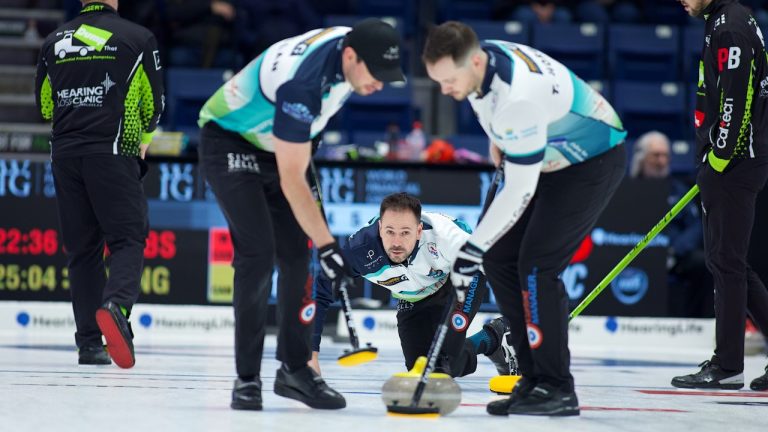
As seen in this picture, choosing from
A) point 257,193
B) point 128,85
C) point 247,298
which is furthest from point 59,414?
point 128,85

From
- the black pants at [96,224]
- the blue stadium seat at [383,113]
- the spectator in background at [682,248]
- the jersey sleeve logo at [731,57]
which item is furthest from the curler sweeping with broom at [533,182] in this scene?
the blue stadium seat at [383,113]

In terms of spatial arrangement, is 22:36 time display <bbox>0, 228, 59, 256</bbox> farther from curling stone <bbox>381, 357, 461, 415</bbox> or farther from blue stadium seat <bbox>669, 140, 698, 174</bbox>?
blue stadium seat <bbox>669, 140, 698, 174</bbox>

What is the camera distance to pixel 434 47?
3893mm

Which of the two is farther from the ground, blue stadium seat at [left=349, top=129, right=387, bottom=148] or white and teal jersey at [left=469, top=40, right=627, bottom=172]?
white and teal jersey at [left=469, top=40, right=627, bottom=172]

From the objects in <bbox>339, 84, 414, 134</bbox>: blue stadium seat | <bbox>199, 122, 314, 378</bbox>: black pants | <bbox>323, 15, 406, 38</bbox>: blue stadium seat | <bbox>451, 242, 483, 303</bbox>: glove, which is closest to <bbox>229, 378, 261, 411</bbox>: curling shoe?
<bbox>199, 122, 314, 378</bbox>: black pants

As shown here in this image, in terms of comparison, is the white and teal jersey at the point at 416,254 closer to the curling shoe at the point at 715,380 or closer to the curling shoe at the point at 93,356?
the curling shoe at the point at 715,380

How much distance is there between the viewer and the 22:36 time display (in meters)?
8.90

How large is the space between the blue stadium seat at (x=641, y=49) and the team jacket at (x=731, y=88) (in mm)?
6670

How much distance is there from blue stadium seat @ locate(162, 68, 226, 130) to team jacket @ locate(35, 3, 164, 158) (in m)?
4.78

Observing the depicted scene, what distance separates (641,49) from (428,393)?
896 centimetres

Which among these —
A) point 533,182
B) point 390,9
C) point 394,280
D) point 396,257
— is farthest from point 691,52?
point 533,182

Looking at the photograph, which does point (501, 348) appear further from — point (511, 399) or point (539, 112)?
point (539, 112)

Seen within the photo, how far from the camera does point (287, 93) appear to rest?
13.0 feet

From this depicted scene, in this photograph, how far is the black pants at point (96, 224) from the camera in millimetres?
6043
